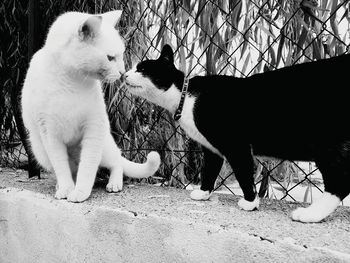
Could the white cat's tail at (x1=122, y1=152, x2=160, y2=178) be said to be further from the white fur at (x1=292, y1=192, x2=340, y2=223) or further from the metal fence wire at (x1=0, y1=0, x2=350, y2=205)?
the white fur at (x1=292, y1=192, x2=340, y2=223)

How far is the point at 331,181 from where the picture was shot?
1.11 m

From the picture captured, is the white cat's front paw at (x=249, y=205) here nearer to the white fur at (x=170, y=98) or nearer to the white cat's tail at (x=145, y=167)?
the white fur at (x=170, y=98)

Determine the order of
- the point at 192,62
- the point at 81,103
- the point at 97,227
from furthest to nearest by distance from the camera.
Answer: the point at 192,62, the point at 81,103, the point at 97,227

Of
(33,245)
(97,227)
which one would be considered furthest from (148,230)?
(33,245)

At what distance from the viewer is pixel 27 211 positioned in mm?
1518

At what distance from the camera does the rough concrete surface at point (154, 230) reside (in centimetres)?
99

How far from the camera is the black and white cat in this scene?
1092mm

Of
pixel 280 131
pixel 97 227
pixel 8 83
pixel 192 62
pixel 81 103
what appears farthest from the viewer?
pixel 8 83

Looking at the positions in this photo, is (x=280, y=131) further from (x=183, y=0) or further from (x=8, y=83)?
(x=8, y=83)

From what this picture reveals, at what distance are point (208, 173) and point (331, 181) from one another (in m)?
0.45

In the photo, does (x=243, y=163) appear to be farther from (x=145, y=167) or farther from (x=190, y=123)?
(x=145, y=167)

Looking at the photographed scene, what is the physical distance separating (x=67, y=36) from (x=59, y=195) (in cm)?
56

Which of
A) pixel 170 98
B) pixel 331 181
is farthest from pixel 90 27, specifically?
pixel 331 181

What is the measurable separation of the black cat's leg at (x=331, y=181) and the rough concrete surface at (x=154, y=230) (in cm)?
3
